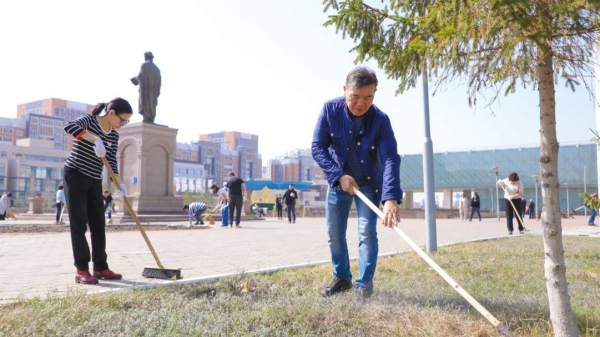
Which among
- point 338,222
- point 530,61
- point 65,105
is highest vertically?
point 65,105

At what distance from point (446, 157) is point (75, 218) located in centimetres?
7291

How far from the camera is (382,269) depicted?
5094 mm

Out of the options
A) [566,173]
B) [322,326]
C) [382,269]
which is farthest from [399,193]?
[566,173]

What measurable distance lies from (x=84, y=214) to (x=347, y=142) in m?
2.50

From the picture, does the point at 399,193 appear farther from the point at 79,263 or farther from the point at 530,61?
the point at 79,263

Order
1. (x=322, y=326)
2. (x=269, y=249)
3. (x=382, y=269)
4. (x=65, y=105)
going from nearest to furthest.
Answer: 1. (x=322, y=326)
2. (x=382, y=269)
3. (x=269, y=249)
4. (x=65, y=105)

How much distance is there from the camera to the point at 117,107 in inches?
188

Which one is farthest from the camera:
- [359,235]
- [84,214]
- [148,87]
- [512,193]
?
[148,87]

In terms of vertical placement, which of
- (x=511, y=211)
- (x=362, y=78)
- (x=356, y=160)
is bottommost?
(x=511, y=211)

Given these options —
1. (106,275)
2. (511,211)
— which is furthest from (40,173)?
(106,275)

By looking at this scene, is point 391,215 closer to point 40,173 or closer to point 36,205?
point 36,205

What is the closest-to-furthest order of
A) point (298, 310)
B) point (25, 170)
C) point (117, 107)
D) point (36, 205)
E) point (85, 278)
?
point (298, 310)
point (85, 278)
point (117, 107)
point (36, 205)
point (25, 170)

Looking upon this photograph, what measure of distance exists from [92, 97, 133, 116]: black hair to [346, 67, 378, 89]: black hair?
2401mm

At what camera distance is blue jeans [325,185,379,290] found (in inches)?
145
